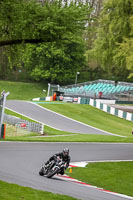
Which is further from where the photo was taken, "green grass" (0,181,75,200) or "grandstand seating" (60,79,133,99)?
"grandstand seating" (60,79,133,99)

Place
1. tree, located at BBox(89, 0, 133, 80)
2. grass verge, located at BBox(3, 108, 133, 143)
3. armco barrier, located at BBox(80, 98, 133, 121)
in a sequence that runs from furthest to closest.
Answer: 1. tree, located at BBox(89, 0, 133, 80)
2. armco barrier, located at BBox(80, 98, 133, 121)
3. grass verge, located at BBox(3, 108, 133, 143)

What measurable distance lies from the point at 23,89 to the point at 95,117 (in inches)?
1371

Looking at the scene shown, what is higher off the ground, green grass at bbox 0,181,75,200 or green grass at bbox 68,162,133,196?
green grass at bbox 0,181,75,200

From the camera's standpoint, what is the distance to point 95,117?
4288 centimetres

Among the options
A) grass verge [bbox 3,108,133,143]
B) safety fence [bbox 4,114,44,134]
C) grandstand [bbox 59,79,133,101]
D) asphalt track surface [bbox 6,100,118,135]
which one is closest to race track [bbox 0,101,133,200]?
asphalt track surface [bbox 6,100,118,135]

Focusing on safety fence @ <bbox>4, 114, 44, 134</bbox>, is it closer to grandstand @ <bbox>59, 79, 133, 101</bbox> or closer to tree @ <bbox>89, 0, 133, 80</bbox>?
tree @ <bbox>89, 0, 133, 80</bbox>

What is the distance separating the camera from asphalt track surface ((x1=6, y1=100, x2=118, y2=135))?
35.3 meters

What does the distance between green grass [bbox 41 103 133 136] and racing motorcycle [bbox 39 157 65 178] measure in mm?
22321

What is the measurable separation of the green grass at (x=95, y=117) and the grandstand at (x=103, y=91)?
9.93 m

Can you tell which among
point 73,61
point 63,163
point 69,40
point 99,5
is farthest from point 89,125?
point 99,5

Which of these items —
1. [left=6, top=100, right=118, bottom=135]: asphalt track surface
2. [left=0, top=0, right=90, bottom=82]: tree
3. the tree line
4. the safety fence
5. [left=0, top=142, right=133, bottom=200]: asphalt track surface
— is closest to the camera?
[left=0, top=142, right=133, bottom=200]: asphalt track surface

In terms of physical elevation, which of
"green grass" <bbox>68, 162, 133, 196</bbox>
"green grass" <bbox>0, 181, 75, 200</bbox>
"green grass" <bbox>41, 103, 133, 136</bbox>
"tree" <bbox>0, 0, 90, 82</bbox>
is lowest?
"green grass" <bbox>41, 103, 133, 136</bbox>

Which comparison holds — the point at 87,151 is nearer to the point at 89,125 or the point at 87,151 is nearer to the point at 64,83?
the point at 89,125

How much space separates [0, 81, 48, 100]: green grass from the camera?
2847 inches
